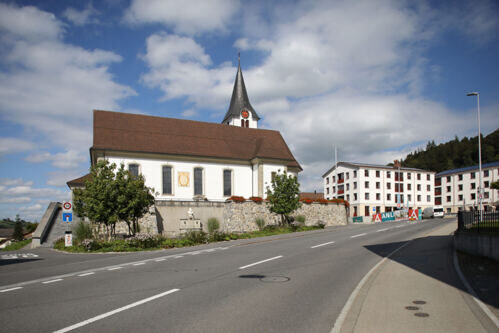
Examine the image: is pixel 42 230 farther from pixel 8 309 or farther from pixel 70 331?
pixel 70 331

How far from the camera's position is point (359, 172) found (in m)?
77.1

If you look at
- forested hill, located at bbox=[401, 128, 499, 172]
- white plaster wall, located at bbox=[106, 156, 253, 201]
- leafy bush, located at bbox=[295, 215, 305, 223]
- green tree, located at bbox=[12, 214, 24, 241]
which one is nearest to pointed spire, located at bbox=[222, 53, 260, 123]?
white plaster wall, located at bbox=[106, 156, 253, 201]

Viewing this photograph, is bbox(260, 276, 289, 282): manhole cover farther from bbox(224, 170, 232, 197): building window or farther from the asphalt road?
bbox(224, 170, 232, 197): building window

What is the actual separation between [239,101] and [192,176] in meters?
24.8

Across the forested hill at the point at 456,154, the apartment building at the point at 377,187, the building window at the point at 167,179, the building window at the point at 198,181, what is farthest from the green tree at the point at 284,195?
the forested hill at the point at 456,154

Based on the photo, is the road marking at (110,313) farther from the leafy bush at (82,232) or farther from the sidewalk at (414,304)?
the leafy bush at (82,232)

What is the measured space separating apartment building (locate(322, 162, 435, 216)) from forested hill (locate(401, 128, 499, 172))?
30608 millimetres

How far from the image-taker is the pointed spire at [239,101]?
62.3m

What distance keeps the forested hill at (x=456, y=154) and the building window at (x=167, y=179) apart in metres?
91.9

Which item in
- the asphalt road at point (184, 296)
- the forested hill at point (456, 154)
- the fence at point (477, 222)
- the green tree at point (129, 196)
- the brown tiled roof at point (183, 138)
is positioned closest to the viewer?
the asphalt road at point (184, 296)

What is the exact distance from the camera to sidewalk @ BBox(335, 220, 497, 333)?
5.69 m

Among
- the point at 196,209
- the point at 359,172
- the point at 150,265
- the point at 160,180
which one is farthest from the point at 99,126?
the point at 359,172

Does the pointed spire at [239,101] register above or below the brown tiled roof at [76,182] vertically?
above

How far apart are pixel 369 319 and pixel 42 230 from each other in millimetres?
28563
